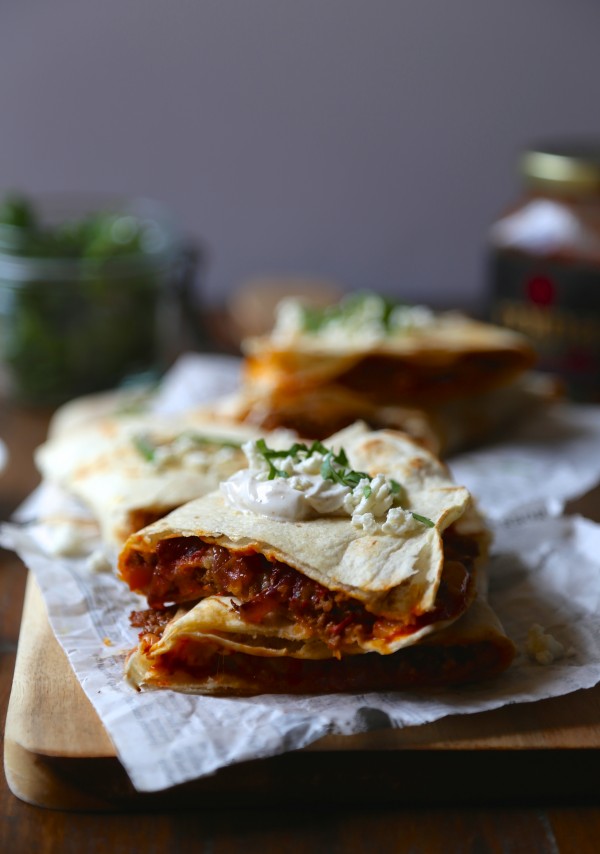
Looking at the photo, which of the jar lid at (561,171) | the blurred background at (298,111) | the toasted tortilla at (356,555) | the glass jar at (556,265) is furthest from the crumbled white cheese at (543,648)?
the blurred background at (298,111)

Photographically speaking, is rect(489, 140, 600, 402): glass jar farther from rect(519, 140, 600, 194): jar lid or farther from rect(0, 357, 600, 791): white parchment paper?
rect(0, 357, 600, 791): white parchment paper

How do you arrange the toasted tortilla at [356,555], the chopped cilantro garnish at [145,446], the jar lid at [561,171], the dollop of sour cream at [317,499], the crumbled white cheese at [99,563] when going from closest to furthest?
the toasted tortilla at [356,555] → the dollop of sour cream at [317,499] → the crumbled white cheese at [99,563] → the chopped cilantro garnish at [145,446] → the jar lid at [561,171]

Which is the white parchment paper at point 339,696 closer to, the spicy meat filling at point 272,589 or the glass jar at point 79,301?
the spicy meat filling at point 272,589

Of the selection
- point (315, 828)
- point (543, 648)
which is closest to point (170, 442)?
point (543, 648)

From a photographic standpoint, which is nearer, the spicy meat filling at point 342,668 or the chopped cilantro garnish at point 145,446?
the spicy meat filling at point 342,668

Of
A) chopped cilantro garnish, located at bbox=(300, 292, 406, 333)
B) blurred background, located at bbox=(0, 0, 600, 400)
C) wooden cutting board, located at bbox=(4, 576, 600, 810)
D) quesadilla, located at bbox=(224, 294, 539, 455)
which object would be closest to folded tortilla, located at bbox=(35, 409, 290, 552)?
quesadilla, located at bbox=(224, 294, 539, 455)

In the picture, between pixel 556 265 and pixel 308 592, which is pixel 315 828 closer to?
pixel 308 592

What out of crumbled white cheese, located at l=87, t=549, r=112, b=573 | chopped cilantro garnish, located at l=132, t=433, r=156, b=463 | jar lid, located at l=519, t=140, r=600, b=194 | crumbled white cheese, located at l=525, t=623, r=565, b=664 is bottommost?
crumbled white cheese, located at l=87, t=549, r=112, b=573

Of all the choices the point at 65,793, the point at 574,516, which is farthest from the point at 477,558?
the point at 65,793
